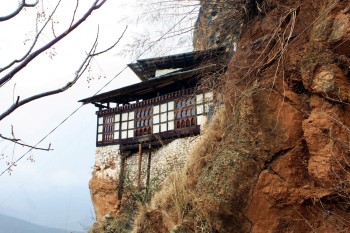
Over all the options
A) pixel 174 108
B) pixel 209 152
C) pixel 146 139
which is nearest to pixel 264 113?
pixel 209 152

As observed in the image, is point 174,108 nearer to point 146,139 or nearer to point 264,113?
point 146,139

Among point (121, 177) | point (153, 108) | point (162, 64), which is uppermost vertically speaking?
point (162, 64)

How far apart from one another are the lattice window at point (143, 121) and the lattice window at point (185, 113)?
172 centimetres

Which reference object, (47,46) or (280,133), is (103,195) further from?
(47,46)

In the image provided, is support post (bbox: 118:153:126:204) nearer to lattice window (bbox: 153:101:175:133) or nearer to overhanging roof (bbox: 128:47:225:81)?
lattice window (bbox: 153:101:175:133)

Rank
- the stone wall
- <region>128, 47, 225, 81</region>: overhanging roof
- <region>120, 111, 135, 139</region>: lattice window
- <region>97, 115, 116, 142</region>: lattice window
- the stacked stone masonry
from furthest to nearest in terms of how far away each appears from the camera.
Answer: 1. <region>97, 115, 116, 142</region>: lattice window
2. <region>120, 111, 135, 139</region>: lattice window
3. <region>128, 47, 225, 81</region>: overhanging roof
4. the stone wall
5. the stacked stone masonry

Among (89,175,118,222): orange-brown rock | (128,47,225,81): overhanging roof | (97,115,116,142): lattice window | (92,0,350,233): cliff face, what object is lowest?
(89,175,118,222): orange-brown rock

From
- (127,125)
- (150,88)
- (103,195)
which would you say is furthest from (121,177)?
(150,88)

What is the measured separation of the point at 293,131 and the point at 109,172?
14.5 m

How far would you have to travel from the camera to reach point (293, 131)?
4.12 m

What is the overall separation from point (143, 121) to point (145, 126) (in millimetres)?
304

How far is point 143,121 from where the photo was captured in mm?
16781

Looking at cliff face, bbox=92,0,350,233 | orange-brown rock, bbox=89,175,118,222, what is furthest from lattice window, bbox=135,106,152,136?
cliff face, bbox=92,0,350,233

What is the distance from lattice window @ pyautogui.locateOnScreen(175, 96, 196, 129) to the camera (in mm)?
14703
